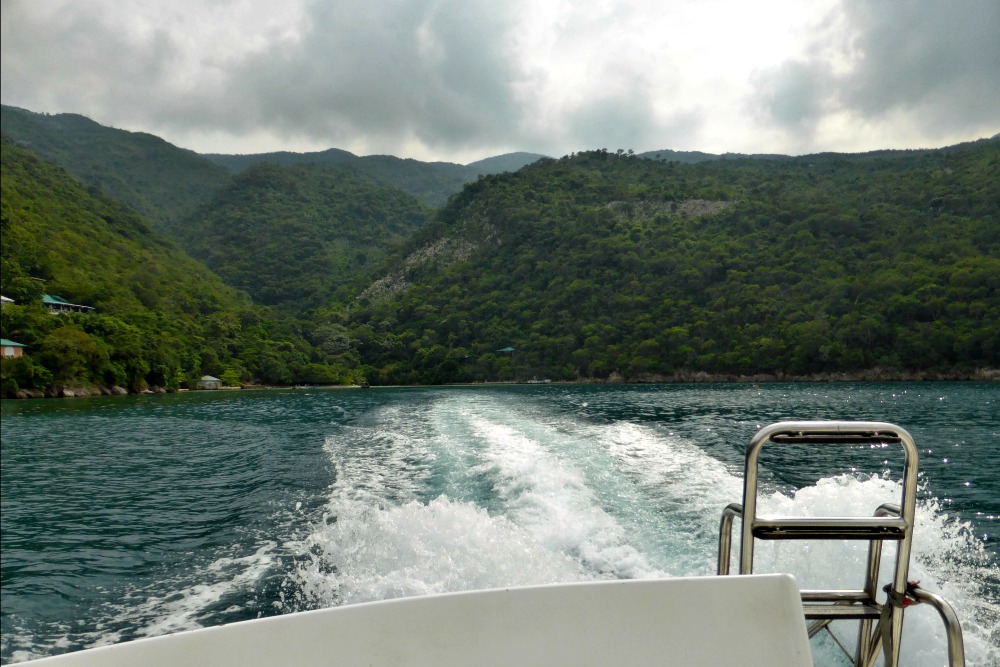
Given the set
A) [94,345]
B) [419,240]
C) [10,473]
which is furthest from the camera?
[419,240]

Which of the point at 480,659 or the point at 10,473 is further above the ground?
the point at 480,659

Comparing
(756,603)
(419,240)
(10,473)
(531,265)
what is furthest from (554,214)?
(756,603)

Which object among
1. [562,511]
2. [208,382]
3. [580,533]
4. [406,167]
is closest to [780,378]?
[562,511]

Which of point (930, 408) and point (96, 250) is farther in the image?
point (96, 250)

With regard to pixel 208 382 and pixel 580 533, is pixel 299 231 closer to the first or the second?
pixel 208 382

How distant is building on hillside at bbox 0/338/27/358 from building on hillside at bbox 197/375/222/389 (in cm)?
591

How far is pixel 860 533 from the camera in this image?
792 mm

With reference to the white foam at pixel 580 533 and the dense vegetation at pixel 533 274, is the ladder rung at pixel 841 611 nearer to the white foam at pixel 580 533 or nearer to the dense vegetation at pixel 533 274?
the white foam at pixel 580 533

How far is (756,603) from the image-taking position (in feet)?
2.23

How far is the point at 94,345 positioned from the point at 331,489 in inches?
815

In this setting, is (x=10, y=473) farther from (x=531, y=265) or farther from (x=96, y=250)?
(x=96, y=250)

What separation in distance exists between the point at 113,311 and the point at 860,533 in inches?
1183

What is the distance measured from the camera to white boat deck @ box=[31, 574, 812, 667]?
0.58m

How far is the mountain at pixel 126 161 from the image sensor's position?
4962 centimetres
